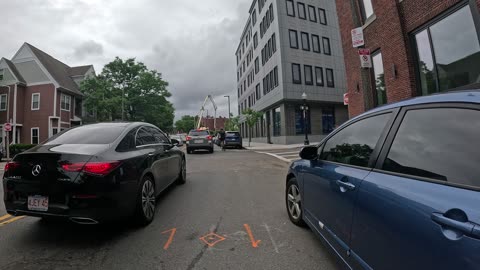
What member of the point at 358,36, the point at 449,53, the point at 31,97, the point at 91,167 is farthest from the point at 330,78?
the point at 31,97

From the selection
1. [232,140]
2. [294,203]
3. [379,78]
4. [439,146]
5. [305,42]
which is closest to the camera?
[439,146]

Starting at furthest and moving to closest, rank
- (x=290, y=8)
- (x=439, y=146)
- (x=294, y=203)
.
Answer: (x=290, y=8) → (x=294, y=203) → (x=439, y=146)

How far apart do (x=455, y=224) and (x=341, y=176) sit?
1.15 m

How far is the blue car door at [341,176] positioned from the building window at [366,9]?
11041 mm

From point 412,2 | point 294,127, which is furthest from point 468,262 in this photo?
point 294,127

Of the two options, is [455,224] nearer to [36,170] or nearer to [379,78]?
[36,170]

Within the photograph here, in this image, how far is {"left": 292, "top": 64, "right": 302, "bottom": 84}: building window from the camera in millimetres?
25562

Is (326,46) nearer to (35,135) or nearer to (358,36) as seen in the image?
(358,36)

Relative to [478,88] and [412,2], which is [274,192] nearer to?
[478,88]

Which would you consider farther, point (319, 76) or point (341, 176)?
point (319, 76)

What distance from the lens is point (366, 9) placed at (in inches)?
466

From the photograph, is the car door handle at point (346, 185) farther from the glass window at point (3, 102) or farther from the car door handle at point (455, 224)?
the glass window at point (3, 102)

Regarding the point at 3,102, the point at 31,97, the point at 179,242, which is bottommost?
the point at 179,242

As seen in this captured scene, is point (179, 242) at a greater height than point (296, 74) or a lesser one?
lesser
